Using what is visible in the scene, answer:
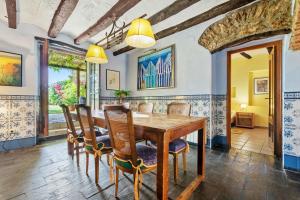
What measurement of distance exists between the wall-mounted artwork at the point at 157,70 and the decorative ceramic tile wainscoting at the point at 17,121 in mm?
2655

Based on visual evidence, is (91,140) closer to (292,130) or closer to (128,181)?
(128,181)

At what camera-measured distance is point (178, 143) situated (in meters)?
1.85

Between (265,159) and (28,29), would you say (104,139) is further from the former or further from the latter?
(28,29)

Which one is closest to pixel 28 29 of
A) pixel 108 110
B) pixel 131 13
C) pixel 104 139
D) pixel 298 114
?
pixel 131 13

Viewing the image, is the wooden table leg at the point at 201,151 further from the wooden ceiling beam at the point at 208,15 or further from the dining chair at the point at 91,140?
the wooden ceiling beam at the point at 208,15

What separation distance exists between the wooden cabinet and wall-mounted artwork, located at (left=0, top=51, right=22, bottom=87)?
6.50 m

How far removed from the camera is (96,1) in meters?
2.36

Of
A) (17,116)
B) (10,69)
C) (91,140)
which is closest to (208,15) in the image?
(91,140)

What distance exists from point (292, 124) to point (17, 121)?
4.76 metres

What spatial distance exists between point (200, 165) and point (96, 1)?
2794 millimetres

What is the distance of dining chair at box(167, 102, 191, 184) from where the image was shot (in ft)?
5.84

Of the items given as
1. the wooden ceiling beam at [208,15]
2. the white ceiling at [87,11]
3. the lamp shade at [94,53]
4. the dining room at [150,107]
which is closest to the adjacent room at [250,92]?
the dining room at [150,107]

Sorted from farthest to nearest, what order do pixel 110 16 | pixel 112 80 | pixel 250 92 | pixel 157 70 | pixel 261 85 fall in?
1. pixel 250 92
2. pixel 261 85
3. pixel 112 80
4. pixel 157 70
5. pixel 110 16

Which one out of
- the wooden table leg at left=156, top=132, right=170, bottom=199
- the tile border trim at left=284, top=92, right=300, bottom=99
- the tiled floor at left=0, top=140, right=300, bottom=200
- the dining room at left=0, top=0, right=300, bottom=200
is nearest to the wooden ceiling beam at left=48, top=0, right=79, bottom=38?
the dining room at left=0, top=0, right=300, bottom=200
